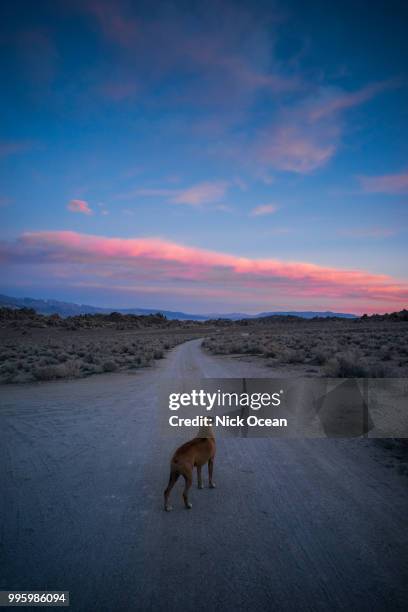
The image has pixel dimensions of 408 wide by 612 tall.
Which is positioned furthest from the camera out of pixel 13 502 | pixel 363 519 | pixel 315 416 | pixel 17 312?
pixel 17 312

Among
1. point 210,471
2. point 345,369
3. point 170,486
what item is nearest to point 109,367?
point 345,369

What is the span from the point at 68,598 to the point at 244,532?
73.8 inches

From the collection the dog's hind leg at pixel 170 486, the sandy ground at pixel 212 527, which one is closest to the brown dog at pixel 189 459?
the dog's hind leg at pixel 170 486

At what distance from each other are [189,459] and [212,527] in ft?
2.56

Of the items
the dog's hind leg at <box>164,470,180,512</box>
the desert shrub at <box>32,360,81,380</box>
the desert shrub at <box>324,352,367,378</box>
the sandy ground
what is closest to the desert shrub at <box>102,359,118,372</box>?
the desert shrub at <box>32,360,81,380</box>

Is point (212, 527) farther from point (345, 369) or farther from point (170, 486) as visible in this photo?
point (345, 369)

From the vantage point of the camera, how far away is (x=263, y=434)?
722cm

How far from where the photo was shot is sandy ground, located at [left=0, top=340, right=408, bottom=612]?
9.74ft

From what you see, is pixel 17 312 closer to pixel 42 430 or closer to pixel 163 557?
pixel 42 430

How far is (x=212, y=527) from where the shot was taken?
12.6ft

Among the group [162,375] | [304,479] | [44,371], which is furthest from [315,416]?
[44,371]

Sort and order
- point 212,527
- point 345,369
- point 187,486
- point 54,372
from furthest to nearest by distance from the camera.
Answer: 1. point 54,372
2. point 345,369
3. point 187,486
4. point 212,527

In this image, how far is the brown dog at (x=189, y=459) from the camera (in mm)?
3980

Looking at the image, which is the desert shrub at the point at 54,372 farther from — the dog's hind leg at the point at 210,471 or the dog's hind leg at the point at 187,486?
the dog's hind leg at the point at 187,486
